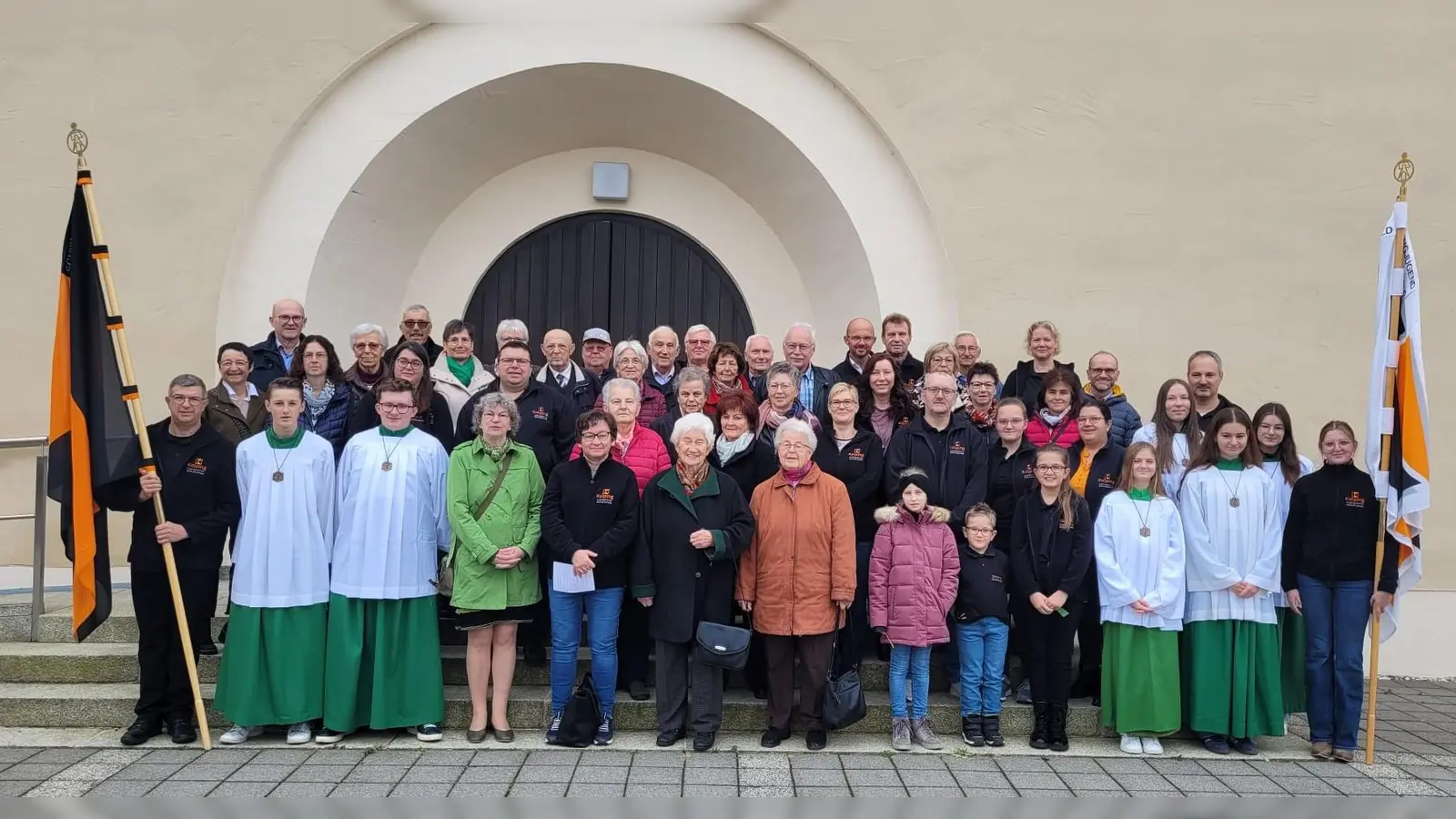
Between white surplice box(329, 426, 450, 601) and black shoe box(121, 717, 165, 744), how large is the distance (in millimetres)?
1109

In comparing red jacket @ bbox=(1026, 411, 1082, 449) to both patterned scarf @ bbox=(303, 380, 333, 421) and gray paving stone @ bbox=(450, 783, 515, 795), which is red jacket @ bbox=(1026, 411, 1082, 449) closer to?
gray paving stone @ bbox=(450, 783, 515, 795)

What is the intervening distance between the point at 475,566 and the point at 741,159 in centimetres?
410

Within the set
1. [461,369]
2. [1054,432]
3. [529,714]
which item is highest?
[461,369]

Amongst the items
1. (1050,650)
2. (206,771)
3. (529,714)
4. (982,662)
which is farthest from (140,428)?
(1050,650)

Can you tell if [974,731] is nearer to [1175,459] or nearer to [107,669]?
[1175,459]

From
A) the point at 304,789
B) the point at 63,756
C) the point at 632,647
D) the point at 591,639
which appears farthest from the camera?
the point at 632,647

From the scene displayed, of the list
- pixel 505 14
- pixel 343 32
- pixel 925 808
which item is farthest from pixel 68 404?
pixel 925 808

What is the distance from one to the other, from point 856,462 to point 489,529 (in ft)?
6.12

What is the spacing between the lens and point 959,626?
502 cm

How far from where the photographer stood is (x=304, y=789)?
4.24 meters

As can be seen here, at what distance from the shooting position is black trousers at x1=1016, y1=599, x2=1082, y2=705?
497 cm

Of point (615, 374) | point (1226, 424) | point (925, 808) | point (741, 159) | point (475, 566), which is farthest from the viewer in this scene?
point (741, 159)

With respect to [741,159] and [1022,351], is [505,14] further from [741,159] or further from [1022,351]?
[1022,351]

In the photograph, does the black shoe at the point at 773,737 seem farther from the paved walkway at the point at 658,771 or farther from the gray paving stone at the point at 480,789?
the gray paving stone at the point at 480,789
